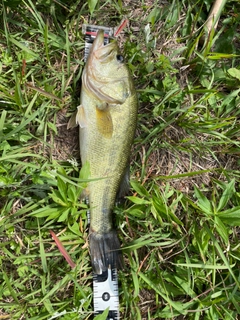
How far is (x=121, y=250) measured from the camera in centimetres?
297

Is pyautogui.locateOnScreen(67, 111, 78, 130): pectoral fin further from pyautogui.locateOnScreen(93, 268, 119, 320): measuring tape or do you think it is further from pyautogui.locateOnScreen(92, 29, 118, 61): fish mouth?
pyautogui.locateOnScreen(93, 268, 119, 320): measuring tape

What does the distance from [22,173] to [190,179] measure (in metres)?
1.61

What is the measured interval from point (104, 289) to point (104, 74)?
1913mm

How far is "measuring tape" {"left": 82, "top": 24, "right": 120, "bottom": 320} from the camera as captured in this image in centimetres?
296

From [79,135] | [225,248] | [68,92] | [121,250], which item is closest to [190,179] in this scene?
[225,248]

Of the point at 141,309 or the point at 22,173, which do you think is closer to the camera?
the point at 22,173

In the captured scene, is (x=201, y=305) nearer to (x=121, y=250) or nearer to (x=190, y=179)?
(x=121, y=250)

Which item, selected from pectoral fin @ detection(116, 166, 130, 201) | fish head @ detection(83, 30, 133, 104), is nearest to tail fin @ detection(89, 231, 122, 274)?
pectoral fin @ detection(116, 166, 130, 201)

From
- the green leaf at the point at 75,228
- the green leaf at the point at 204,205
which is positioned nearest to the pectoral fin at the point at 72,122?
the green leaf at the point at 75,228

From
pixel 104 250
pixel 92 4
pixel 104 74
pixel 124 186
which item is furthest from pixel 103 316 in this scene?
pixel 92 4

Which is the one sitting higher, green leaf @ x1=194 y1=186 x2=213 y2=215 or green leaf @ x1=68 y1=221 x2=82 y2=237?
green leaf @ x1=194 y1=186 x2=213 y2=215

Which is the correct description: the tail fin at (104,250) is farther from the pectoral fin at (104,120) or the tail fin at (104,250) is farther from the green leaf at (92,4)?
the green leaf at (92,4)

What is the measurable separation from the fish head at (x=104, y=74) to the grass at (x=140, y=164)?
0.25 metres

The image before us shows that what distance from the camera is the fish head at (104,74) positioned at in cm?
279
